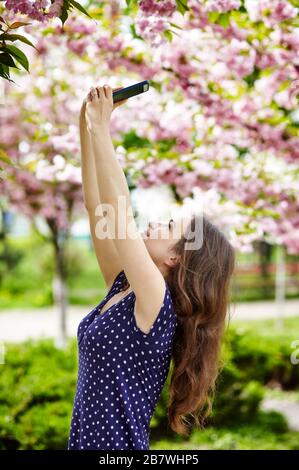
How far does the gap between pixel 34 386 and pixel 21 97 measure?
386 cm

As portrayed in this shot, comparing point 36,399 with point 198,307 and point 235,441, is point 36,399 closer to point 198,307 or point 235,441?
point 235,441

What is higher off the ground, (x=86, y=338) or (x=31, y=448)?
(x=86, y=338)

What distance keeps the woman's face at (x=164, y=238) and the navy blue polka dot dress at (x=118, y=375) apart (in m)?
0.17

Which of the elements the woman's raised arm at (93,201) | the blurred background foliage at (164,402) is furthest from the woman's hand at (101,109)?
the blurred background foliage at (164,402)

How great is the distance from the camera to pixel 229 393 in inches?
201

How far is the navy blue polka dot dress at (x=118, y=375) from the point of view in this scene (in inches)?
62.9

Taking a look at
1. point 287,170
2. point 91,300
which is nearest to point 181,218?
point 287,170

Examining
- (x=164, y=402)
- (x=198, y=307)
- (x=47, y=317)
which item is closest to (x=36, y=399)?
(x=164, y=402)

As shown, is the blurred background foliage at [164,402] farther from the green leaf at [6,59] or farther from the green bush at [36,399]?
the green leaf at [6,59]

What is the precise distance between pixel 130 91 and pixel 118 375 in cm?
74

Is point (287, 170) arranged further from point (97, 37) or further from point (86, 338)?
point (86, 338)

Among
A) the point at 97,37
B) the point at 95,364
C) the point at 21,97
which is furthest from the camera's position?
the point at 21,97

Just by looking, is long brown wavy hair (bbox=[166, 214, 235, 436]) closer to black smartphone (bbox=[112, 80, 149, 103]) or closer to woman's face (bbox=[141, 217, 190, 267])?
woman's face (bbox=[141, 217, 190, 267])

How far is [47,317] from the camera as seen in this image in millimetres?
12438
